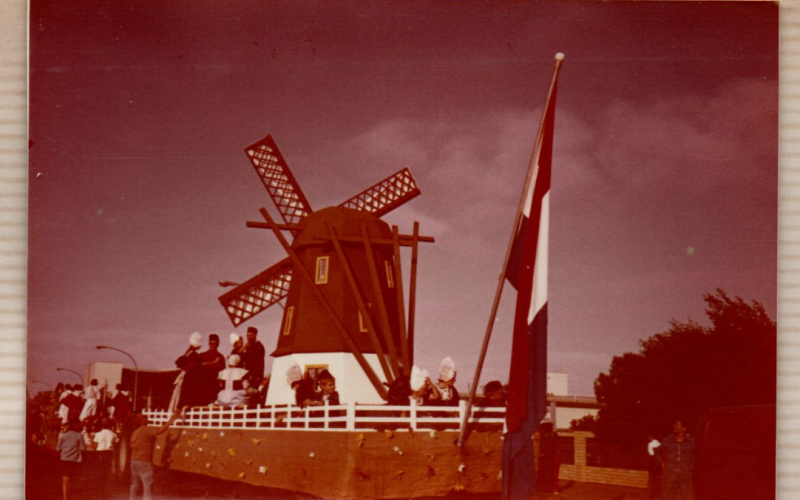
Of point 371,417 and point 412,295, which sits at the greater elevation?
point 412,295

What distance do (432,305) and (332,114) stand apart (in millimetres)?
2073

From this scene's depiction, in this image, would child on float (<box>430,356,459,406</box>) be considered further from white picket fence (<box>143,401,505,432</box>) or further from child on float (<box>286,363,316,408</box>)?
child on float (<box>286,363,316,408</box>)

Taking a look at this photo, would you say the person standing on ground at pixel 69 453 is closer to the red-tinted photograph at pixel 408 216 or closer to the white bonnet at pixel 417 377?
the red-tinted photograph at pixel 408 216

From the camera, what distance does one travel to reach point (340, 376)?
26.5 feet

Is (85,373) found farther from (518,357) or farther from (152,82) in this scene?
(518,357)

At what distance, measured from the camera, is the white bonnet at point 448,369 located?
752 centimetres

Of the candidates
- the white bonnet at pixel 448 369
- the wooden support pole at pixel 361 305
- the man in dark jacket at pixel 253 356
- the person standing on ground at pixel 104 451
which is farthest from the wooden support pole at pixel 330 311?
the person standing on ground at pixel 104 451

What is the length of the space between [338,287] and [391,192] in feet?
4.35

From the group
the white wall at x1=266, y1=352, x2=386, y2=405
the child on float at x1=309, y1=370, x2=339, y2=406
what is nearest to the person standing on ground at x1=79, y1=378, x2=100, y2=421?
the white wall at x1=266, y1=352, x2=386, y2=405

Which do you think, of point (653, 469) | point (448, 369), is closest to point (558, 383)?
point (448, 369)

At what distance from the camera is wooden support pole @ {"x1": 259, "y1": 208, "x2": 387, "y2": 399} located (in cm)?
779

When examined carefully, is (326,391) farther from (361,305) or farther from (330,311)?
(361,305)

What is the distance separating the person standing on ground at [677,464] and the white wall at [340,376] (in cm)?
269

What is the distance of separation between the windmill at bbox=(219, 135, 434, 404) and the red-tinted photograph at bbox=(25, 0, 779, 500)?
52mm
